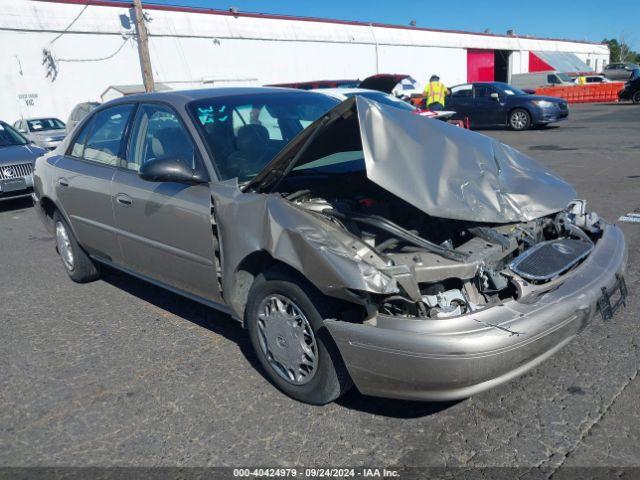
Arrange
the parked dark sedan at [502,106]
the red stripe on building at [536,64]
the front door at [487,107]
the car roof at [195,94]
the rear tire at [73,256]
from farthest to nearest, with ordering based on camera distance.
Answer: the red stripe on building at [536,64] < the front door at [487,107] < the parked dark sedan at [502,106] < the rear tire at [73,256] < the car roof at [195,94]

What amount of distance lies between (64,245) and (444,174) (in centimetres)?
383

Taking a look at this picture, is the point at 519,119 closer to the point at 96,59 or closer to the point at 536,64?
the point at 96,59

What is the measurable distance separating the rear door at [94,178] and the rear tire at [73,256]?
0.81ft

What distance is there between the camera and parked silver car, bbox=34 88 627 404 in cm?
261

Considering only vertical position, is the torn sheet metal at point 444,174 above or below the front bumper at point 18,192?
above

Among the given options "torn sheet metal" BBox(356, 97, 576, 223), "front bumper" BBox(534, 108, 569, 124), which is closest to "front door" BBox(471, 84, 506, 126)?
"front bumper" BBox(534, 108, 569, 124)

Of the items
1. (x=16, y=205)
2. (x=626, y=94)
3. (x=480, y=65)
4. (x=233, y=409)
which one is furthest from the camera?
(x=480, y=65)

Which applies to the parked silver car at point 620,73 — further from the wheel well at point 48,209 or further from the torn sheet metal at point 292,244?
the torn sheet metal at point 292,244

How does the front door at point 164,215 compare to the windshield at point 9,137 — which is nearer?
the front door at point 164,215

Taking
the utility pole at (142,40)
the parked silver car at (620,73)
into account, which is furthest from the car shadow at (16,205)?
the parked silver car at (620,73)

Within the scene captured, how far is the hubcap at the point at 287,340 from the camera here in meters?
2.99

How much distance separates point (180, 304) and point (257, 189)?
6.00 ft

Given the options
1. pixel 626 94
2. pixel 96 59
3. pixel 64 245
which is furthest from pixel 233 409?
pixel 626 94

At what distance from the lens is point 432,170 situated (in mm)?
3078
